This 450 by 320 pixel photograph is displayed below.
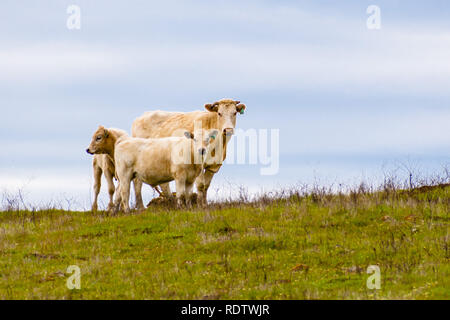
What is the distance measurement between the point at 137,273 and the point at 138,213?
661cm

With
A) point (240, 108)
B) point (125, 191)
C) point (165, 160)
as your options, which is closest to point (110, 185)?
point (125, 191)

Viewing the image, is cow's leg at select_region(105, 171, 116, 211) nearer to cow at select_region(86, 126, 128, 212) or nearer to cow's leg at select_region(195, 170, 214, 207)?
cow at select_region(86, 126, 128, 212)

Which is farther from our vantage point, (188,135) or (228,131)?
(228,131)

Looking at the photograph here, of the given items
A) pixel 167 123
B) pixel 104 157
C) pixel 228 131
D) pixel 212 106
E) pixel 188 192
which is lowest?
pixel 188 192

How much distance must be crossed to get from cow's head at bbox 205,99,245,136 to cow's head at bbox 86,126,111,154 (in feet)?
10.9

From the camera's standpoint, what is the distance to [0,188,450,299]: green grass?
12.4 metres

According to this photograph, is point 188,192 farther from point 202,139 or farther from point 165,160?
point 202,139

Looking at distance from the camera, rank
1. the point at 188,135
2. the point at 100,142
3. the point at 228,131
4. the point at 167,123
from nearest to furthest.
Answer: the point at 188,135
the point at 228,131
the point at 100,142
the point at 167,123

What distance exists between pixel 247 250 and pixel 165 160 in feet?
19.5

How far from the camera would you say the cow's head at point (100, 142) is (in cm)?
2303

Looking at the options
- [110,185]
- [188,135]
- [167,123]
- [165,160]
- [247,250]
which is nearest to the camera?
[247,250]

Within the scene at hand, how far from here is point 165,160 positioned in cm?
2058

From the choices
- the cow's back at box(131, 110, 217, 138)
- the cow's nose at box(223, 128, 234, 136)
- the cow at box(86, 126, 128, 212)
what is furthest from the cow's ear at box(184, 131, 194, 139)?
the cow at box(86, 126, 128, 212)
